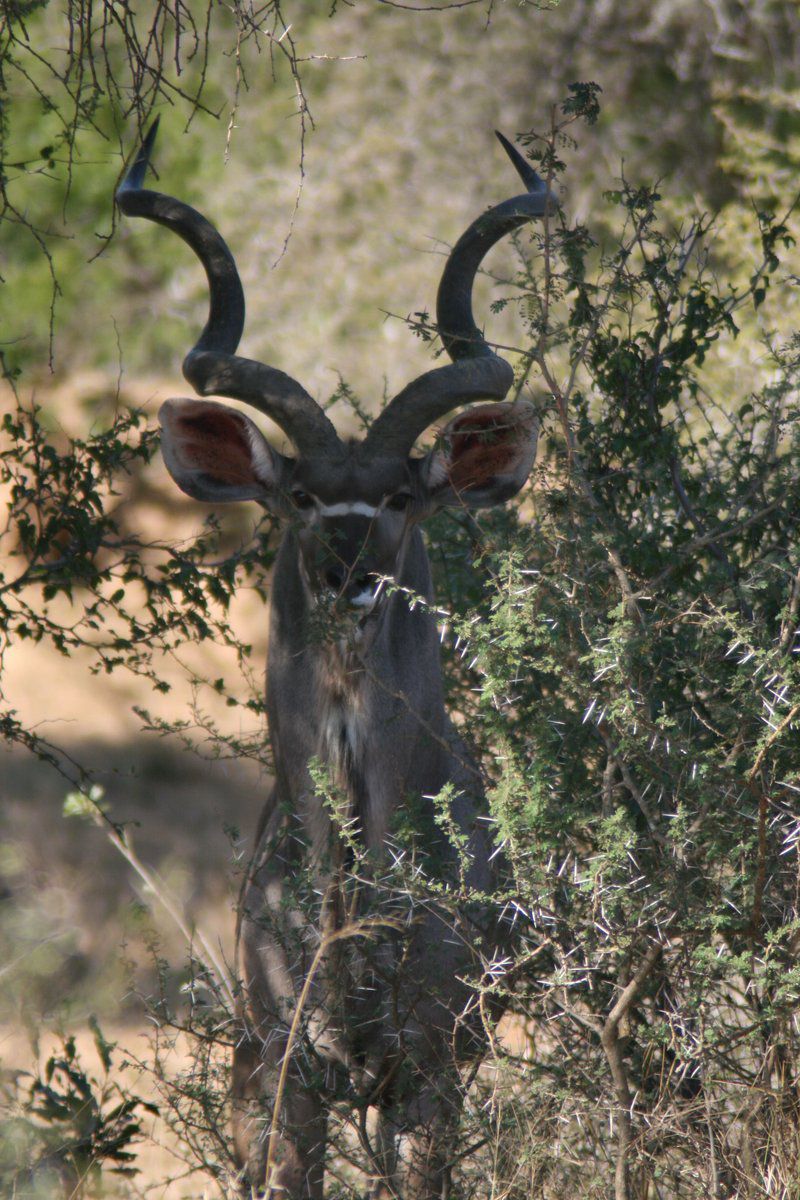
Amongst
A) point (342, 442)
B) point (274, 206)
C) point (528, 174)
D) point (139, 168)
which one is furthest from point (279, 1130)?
point (274, 206)

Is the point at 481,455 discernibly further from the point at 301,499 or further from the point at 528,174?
the point at 528,174

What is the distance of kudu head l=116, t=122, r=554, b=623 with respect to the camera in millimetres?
3898

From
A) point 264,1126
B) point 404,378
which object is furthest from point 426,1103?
point 404,378

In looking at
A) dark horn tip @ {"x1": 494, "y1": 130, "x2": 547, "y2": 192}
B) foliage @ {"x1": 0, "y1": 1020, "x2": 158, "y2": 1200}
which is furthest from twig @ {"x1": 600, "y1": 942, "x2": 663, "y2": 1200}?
dark horn tip @ {"x1": 494, "y1": 130, "x2": 547, "y2": 192}

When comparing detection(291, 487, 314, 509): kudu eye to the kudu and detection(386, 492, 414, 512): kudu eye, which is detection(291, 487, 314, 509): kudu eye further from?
detection(386, 492, 414, 512): kudu eye

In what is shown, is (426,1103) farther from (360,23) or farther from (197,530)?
(360,23)

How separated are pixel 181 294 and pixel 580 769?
759 cm

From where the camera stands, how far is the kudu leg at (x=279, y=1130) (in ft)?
11.7

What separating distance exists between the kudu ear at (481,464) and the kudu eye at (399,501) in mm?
78

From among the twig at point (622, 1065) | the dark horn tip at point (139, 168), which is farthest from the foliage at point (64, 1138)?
the dark horn tip at point (139, 168)

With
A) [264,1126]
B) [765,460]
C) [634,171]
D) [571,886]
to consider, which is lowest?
[264,1126]

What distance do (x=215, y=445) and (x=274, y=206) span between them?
275 inches

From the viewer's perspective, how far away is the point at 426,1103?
145 inches

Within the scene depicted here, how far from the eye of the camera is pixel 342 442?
4086mm
